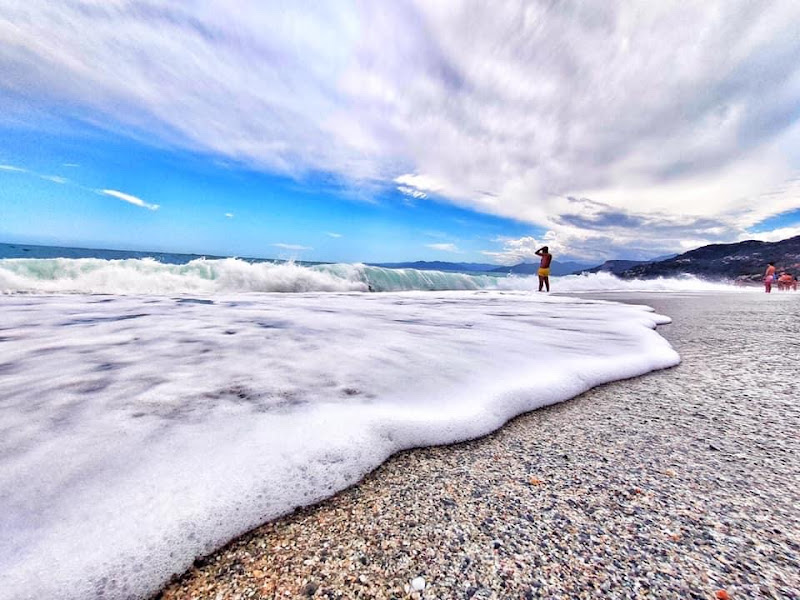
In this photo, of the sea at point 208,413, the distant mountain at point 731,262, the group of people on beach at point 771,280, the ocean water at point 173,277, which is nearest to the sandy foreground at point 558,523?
the sea at point 208,413

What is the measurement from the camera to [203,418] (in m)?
1.33

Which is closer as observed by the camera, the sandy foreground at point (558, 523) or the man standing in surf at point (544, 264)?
the sandy foreground at point (558, 523)

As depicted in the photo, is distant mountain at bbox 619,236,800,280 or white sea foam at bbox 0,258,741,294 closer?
white sea foam at bbox 0,258,741,294

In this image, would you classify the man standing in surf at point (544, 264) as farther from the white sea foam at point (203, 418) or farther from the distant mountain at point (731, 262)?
the distant mountain at point (731, 262)

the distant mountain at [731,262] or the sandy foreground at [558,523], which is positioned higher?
the distant mountain at [731,262]

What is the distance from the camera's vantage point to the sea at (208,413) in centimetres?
80

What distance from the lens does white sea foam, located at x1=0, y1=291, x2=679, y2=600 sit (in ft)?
2.61

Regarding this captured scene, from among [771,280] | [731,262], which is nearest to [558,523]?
[771,280]

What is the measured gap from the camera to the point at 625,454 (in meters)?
1.19

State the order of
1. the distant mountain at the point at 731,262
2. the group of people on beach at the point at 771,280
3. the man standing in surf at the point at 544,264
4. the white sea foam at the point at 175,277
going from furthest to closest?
the distant mountain at the point at 731,262 → the group of people on beach at the point at 771,280 → the man standing in surf at the point at 544,264 → the white sea foam at the point at 175,277

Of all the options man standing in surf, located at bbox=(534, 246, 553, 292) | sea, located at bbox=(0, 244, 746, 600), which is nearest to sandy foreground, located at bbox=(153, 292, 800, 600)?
sea, located at bbox=(0, 244, 746, 600)

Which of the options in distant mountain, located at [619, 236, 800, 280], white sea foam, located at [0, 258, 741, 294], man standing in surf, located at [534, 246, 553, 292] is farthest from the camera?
distant mountain, located at [619, 236, 800, 280]

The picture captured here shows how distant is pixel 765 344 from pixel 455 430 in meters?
3.10

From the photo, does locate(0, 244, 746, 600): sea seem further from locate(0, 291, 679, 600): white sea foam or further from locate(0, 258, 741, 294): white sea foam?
locate(0, 258, 741, 294): white sea foam
